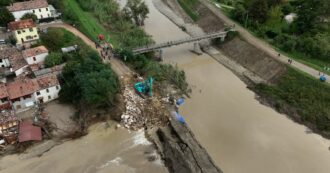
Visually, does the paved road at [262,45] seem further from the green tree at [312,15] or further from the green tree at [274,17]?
the green tree at [312,15]

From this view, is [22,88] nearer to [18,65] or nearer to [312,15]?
[18,65]

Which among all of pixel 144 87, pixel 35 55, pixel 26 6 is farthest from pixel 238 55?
pixel 26 6

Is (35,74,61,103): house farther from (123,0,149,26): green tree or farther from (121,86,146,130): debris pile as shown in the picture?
(123,0,149,26): green tree

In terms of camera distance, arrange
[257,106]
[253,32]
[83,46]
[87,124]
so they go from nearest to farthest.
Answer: [87,124], [257,106], [83,46], [253,32]

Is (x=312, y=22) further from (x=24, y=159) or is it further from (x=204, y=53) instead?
(x=24, y=159)

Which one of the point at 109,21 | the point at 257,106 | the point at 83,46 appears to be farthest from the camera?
the point at 109,21

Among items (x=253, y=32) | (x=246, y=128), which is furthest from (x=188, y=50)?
(x=246, y=128)

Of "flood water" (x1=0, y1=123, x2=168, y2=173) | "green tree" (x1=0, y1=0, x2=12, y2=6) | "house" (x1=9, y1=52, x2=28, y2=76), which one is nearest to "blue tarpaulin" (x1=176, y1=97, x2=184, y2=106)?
"flood water" (x1=0, y1=123, x2=168, y2=173)
